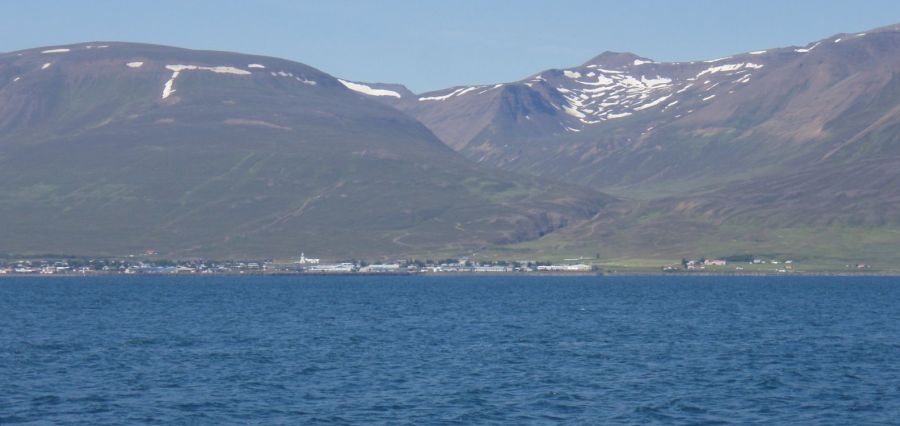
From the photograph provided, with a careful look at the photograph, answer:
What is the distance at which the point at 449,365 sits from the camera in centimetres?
7781

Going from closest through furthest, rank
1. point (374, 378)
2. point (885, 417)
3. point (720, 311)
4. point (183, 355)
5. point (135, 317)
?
point (885, 417) < point (374, 378) < point (183, 355) < point (135, 317) < point (720, 311)

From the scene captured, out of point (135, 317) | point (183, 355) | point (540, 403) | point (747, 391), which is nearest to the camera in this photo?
point (540, 403)

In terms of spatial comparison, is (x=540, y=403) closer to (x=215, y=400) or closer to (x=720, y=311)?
(x=215, y=400)

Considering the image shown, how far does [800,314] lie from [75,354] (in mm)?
73837

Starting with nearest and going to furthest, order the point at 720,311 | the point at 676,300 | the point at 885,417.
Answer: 1. the point at 885,417
2. the point at 720,311
3. the point at 676,300

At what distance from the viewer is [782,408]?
60.7 meters

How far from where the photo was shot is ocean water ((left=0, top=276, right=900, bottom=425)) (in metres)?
59.5

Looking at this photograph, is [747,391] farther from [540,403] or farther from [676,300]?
[676,300]

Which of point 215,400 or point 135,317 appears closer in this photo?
point 215,400

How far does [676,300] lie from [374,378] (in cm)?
9677

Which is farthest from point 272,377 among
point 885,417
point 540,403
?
point 885,417

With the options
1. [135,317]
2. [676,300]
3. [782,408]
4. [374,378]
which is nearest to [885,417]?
[782,408]

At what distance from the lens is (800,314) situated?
426ft

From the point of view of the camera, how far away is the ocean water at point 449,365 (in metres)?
59.5
